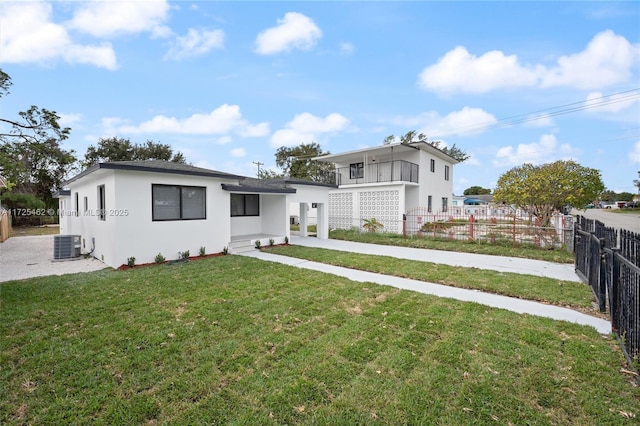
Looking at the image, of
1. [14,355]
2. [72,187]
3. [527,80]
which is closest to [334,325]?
[14,355]

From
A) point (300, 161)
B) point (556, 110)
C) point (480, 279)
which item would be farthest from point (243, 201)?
point (556, 110)

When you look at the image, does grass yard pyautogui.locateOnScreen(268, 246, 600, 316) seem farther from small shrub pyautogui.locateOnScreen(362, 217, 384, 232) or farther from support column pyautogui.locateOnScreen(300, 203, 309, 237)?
small shrub pyautogui.locateOnScreen(362, 217, 384, 232)

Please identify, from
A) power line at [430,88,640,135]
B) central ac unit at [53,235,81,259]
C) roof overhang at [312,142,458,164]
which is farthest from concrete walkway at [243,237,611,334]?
power line at [430,88,640,135]

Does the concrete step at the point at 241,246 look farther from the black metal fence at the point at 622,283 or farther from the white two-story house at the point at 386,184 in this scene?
the black metal fence at the point at 622,283

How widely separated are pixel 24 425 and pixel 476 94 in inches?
964

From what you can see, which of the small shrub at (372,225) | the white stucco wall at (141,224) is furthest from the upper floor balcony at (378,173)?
the white stucco wall at (141,224)

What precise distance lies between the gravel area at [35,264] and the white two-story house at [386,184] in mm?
13335

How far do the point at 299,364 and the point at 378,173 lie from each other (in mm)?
16919

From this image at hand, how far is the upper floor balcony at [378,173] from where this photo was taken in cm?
1758

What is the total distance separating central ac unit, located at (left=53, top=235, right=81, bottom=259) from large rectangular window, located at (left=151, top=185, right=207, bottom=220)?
368 cm

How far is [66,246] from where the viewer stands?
10070mm

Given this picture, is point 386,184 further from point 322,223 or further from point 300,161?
point 300,161

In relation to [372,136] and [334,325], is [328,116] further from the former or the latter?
[334,325]

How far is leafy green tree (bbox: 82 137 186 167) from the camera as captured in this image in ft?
98.6
